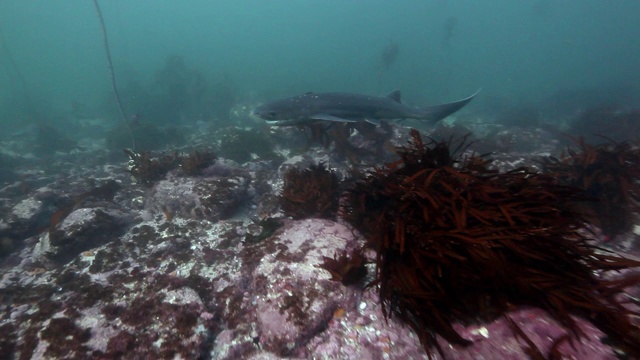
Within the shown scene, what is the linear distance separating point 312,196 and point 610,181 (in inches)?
244

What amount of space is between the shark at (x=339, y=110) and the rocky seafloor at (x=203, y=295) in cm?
245

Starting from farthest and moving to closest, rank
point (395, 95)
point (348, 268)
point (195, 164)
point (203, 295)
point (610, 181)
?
point (395, 95) → point (195, 164) → point (610, 181) → point (203, 295) → point (348, 268)

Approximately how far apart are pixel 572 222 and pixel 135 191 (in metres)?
11.9

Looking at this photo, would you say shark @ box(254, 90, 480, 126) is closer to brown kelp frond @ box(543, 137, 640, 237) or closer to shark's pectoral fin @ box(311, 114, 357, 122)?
shark's pectoral fin @ box(311, 114, 357, 122)

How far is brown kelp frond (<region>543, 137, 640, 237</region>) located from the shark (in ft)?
10.3

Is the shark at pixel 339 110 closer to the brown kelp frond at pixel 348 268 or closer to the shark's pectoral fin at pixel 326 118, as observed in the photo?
the shark's pectoral fin at pixel 326 118

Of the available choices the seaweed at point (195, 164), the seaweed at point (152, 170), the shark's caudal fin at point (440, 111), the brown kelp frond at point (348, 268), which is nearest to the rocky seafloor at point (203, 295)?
the brown kelp frond at point (348, 268)

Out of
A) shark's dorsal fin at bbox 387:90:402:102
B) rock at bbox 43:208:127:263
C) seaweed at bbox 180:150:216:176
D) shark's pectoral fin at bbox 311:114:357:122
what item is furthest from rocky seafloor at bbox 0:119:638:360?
shark's dorsal fin at bbox 387:90:402:102

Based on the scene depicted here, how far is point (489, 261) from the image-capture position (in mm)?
2674

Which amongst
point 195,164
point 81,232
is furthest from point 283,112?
point 81,232

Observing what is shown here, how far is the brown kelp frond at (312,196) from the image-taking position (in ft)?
19.7

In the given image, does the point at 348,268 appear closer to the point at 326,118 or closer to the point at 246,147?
the point at 326,118

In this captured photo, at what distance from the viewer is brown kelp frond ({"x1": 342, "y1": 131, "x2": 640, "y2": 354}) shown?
2.64 m

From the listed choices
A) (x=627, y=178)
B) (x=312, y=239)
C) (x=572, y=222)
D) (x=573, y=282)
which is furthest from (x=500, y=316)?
(x=627, y=178)
